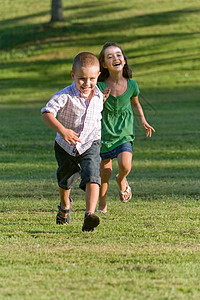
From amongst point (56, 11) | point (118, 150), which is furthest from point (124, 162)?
point (56, 11)

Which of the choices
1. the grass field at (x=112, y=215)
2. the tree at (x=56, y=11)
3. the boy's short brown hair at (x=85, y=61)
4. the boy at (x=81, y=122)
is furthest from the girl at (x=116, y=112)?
the tree at (x=56, y=11)

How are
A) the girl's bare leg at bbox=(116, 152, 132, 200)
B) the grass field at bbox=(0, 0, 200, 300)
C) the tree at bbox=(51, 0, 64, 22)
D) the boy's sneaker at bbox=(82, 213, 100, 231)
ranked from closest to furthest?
the grass field at bbox=(0, 0, 200, 300), the boy's sneaker at bbox=(82, 213, 100, 231), the girl's bare leg at bbox=(116, 152, 132, 200), the tree at bbox=(51, 0, 64, 22)

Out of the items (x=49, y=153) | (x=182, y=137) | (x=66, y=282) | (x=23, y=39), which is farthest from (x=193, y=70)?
(x=66, y=282)

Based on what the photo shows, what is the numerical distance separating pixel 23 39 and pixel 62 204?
105ft

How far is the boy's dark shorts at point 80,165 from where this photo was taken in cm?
609

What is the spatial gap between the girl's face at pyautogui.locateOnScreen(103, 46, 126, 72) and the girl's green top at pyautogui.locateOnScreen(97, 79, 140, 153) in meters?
0.23

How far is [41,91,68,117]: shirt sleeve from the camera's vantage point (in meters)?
6.00

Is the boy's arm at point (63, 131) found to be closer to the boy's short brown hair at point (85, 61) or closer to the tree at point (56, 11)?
the boy's short brown hair at point (85, 61)

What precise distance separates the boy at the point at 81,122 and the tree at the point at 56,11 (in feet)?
103

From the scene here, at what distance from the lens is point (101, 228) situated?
6.33 metres

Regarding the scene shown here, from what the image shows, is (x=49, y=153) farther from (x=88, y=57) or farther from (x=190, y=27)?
(x=190, y=27)

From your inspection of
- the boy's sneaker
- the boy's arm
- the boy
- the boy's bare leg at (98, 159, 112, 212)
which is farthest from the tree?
the boy's sneaker

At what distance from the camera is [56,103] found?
6.02 metres

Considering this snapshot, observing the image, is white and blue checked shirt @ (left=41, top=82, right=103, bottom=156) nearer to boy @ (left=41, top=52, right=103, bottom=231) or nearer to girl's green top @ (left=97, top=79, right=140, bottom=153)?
boy @ (left=41, top=52, right=103, bottom=231)
